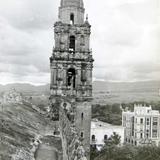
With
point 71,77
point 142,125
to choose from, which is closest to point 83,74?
point 71,77

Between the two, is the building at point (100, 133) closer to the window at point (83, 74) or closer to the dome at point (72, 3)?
the window at point (83, 74)

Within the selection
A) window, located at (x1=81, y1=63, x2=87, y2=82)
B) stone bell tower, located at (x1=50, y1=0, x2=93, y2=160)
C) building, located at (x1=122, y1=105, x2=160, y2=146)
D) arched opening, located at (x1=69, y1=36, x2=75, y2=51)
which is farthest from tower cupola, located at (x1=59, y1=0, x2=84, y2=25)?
building, located at (x1=122, y1=105, x2=160, y2=146)

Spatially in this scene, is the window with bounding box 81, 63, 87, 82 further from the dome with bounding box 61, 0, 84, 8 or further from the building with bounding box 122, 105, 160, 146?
the building with bounding box 122, 105, 160, 146

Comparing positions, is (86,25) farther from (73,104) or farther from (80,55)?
(73,104)

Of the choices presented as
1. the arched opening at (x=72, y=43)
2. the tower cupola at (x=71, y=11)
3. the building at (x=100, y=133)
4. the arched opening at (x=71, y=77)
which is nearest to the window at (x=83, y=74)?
the arched opening at (x=71, y=77)

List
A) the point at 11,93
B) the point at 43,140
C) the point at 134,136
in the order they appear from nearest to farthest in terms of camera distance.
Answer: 1. the point at 43,140
2. the point at 11,93
3. the point at 134,136

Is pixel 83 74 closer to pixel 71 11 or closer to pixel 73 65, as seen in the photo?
pixel 73 65

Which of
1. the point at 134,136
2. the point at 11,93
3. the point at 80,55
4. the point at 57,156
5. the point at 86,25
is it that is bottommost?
the point at 134,136

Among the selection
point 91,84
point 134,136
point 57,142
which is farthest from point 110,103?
point 57,142
